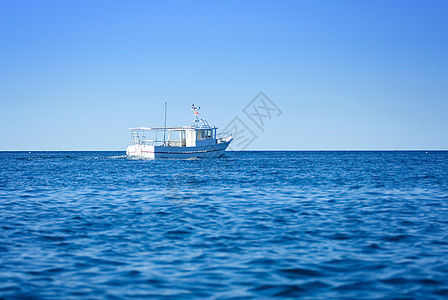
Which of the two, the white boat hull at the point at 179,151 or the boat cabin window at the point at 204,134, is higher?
the boat cabin window at the point at 204,134

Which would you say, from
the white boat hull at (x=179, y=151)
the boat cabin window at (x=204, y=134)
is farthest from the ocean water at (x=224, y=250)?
the boat cabin window at (x=204, y=134)

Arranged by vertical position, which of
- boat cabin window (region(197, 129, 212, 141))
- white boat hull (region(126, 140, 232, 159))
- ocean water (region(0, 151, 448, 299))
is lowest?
ocean water (region(0, 151, 448, 299))

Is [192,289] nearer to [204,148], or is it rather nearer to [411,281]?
[411,281]

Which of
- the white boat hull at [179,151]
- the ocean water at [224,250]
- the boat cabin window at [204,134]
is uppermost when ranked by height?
the boat cabin window at [204,134]

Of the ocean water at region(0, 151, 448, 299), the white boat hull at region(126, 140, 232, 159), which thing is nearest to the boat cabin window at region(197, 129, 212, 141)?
the white boat hull at region(126, 140, 232, 159)

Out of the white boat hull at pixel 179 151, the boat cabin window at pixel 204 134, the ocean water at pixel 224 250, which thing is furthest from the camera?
the boat cabin window at pixel 204 134

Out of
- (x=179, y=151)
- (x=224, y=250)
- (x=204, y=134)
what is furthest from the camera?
(x=204, y=134)

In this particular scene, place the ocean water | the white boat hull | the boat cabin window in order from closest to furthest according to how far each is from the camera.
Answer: the ocean water
the white boat hull
the boat cabin window

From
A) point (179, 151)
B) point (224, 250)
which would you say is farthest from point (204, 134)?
point (224, 250)

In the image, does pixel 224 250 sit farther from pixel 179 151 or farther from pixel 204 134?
pixel 204 134

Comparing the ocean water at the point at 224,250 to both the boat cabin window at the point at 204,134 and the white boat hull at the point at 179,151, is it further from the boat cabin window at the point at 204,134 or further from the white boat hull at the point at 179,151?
the boat cabin window at the point at 204,134

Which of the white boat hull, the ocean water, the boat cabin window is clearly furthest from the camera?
the boat cabin window

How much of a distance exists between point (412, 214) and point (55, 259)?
1109cm

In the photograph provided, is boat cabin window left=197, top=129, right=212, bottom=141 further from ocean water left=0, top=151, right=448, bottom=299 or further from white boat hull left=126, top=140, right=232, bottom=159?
ocean water left=0, top=151, right=448, bottom=299
